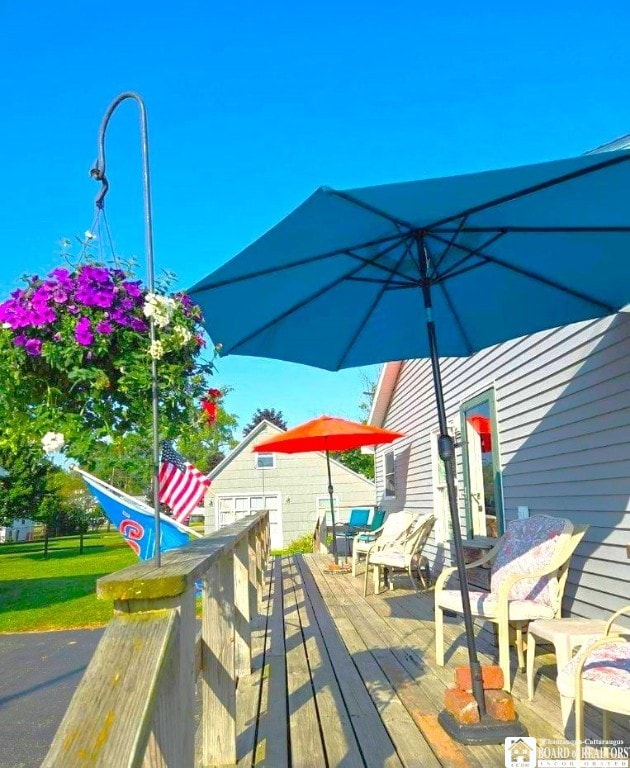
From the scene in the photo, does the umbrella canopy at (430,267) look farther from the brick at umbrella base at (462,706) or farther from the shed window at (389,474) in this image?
the shed window at (389,474)

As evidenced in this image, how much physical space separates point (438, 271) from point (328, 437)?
17.6 ft

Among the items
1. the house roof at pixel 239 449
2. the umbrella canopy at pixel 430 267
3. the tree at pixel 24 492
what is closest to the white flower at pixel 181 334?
the umbrella canopy at pixel 430 267

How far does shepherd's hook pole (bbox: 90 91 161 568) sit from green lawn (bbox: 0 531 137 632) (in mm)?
7298

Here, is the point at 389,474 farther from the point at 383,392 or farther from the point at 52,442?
the point at 52,442

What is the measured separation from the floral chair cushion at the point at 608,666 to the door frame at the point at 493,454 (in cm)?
333

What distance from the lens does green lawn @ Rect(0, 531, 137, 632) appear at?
32.0 ft

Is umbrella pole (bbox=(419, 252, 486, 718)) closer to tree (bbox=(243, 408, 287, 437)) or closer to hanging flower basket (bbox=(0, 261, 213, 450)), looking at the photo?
hanging flower basket (bbox=(0, 261, 213, 450))

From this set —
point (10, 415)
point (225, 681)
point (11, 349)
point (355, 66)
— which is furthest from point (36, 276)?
point (355, 66)

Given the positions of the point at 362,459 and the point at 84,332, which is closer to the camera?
the point at 84,332

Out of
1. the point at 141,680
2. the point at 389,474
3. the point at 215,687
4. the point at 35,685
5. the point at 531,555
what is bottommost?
Result: the point at 35,685

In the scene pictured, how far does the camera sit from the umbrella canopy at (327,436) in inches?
308

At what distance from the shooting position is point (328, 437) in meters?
8.17

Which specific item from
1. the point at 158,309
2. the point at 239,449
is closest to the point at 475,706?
the point at 158,309

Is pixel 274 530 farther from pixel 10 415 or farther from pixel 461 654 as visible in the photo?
pixel 10 415
